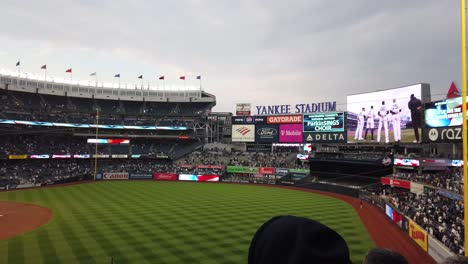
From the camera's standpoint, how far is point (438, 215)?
2292cm

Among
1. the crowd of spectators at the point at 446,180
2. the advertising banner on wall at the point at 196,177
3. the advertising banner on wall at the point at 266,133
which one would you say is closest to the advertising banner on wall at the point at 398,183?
the crowd of spectators at the point at 446,180

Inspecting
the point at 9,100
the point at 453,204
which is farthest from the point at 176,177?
the point at 453,204

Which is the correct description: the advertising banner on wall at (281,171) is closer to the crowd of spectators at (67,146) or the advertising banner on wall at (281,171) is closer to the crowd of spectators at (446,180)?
the crowd of spectators at (446,180)

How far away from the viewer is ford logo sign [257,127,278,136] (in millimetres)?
61719

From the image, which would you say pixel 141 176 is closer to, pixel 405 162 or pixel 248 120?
pixel 248 120

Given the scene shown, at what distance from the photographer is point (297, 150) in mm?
69000

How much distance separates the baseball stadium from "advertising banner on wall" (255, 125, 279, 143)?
298 mm

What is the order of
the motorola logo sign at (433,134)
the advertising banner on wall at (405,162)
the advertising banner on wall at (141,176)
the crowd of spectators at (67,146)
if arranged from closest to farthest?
the motorola logo sign at (433,134) < the advertising banner on wall at (405,162) < the crowd of spectators at (67,146) < the advertising banner on wall at (141,176)

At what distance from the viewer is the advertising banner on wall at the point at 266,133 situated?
61431 millimetres

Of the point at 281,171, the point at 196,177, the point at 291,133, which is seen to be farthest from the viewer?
the point at 196,177

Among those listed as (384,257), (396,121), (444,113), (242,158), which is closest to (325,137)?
(396,121)

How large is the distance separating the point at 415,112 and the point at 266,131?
28.4 meters

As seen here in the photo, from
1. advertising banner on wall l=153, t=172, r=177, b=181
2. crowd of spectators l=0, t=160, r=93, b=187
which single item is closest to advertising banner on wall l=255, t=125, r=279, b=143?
advertising banner on wall l=153, t=172, r=177, b=181

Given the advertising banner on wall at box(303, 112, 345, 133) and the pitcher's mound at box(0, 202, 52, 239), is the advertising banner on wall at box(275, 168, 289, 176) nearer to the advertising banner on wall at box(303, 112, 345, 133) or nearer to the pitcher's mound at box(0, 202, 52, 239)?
the advertising banner on wall at box(303, 112, 345, 133)
